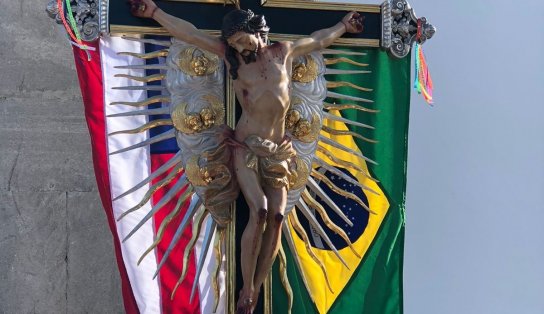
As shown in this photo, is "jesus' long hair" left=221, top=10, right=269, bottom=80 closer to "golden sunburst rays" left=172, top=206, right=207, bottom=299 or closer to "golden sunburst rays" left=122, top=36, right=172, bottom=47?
"golden sunburst rays" left=122, top=36, right=172, bottom=47

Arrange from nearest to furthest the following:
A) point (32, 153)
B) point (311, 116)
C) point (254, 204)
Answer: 1. point (254, 204)
2. point (311, 116)
3. point (32, 153)

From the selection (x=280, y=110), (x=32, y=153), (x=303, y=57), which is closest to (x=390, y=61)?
(x=303, y=57)

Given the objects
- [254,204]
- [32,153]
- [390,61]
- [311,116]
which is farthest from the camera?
[32,153]

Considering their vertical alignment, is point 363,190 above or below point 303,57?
below

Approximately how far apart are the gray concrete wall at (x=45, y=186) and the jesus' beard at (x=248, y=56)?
998mm

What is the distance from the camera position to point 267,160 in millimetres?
3193

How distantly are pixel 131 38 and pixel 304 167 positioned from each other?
0.57 meters

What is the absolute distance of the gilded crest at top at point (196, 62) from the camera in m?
3.31

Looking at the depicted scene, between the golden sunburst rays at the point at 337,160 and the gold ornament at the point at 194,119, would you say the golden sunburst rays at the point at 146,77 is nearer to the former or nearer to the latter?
the gold ornament at the point at 194,119

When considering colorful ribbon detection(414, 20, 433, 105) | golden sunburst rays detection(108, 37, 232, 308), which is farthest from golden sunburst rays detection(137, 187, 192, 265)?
colorful ribbon detection(414, 20, 433, 105)

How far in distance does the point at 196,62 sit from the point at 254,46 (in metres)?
0.24

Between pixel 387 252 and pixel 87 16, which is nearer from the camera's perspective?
pixel 87 16

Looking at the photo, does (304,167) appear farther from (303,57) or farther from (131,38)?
(131,38)

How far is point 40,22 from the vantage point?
4.05 m
